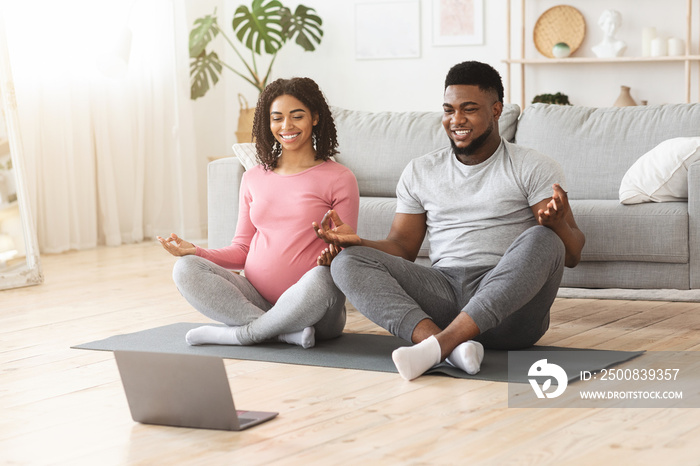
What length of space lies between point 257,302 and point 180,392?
93 centimetres

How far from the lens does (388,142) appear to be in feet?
13.3

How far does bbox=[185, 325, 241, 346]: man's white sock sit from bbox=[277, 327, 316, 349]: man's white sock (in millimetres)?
150

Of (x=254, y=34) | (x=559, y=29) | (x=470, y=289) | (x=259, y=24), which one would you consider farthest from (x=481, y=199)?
(x=254, y=34)

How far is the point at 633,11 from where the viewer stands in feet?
18.5


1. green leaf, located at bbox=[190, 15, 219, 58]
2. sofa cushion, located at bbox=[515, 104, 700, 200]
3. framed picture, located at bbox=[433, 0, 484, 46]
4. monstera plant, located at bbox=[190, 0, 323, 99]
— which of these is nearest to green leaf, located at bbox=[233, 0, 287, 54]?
monstera plant, located at bbox=[190, 0, 323, 99]

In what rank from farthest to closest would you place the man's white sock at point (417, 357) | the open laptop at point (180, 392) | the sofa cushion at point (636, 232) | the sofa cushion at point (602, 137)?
the sofa cushion at point (602, 137) < the sofa cushion at point (636, 232) < the man's white sock at point (417, 357) < the open laptop at point (180, 392)

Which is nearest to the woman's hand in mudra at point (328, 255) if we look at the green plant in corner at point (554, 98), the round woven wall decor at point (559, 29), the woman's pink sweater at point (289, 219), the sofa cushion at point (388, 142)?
the woman's pink sweater at point (289, 219)

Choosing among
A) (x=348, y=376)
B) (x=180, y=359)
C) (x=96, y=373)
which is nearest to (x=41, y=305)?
(x=96, y=373)

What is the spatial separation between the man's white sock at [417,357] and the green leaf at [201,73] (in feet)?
13.5

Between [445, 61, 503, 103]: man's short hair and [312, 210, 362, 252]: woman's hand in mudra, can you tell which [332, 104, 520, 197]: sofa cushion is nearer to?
[445, 61, 503, 103]: man's short hair

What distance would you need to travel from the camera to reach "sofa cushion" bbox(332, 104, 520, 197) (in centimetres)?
398

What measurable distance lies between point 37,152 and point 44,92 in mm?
340

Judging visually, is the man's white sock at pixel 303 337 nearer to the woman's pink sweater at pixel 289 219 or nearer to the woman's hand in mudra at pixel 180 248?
the woman's pink sweater at pixel 289 219

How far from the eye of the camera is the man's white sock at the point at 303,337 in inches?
106
